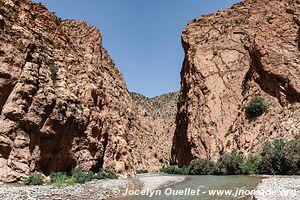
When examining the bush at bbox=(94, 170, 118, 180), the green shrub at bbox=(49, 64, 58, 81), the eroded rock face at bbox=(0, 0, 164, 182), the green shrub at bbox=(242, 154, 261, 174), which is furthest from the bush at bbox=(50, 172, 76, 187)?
the green shrub at bbox=(242, 154, 261, 174)

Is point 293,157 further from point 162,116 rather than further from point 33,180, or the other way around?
point 162,116

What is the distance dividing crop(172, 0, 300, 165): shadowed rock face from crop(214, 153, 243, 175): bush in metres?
4.53

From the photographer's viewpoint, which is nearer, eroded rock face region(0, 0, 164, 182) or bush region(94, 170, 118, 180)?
eroded rock face region(0, 0, 164, 182)

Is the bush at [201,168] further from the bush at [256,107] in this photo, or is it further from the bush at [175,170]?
the bush at [256,107]

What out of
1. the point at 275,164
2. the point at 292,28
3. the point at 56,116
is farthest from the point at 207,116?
the point at 56,116

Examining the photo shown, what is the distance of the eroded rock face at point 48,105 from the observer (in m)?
22.8

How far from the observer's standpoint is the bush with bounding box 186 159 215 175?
3498 centimetres

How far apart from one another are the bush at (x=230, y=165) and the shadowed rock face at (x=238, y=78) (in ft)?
14.9

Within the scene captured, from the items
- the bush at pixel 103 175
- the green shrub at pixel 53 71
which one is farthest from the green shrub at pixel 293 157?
the green shrub at pixel 53 71

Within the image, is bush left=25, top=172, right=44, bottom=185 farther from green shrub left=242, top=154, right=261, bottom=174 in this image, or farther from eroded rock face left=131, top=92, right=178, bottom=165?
eroded rock face left=131, top=92, right=178, bottom=165

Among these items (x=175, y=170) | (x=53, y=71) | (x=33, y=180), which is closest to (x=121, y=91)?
(x=175, y=170)

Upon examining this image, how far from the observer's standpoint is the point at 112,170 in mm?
32906

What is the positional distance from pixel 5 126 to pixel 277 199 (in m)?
17.6

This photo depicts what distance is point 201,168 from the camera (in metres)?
36.3
